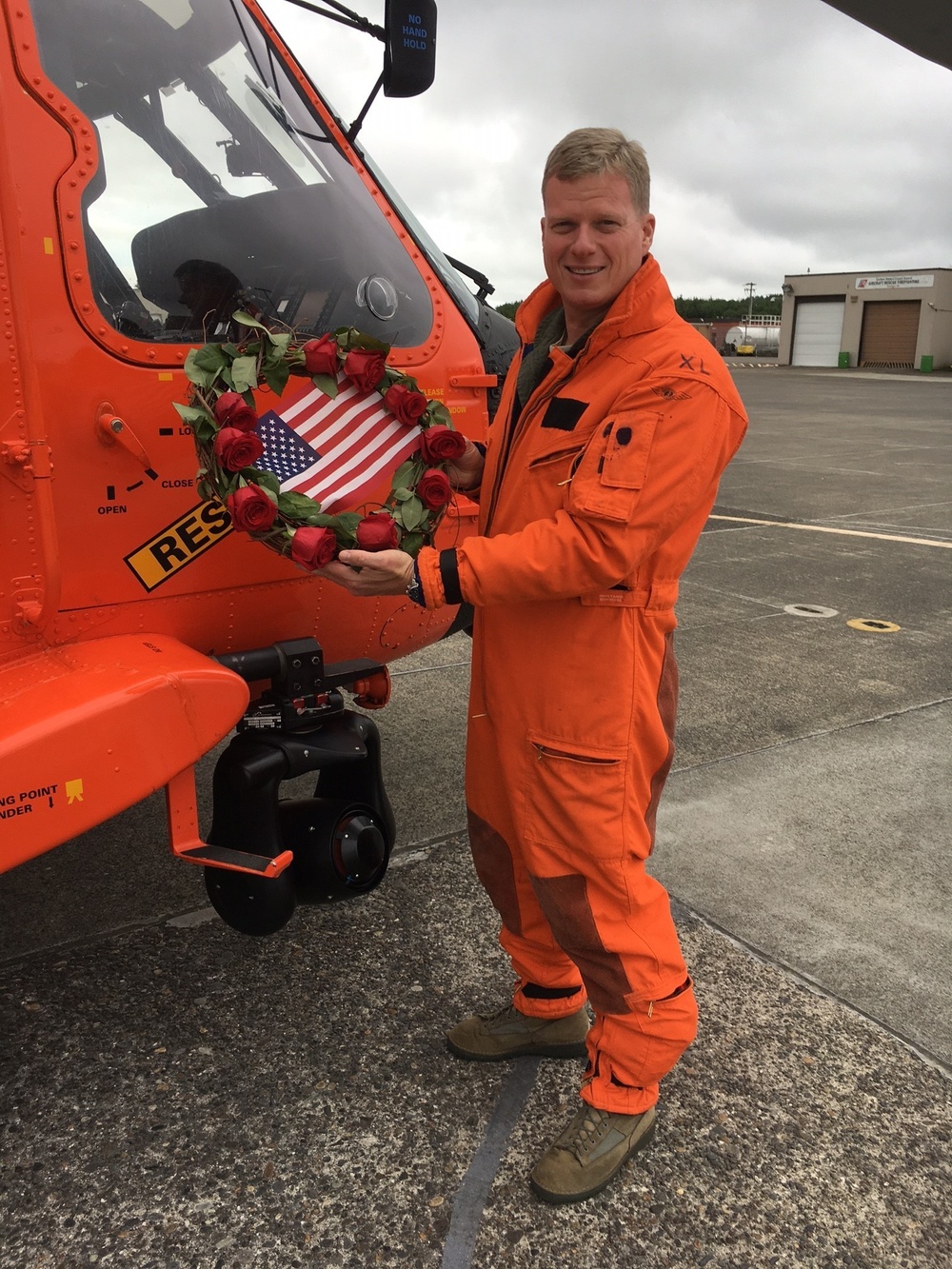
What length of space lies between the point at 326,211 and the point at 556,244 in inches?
36.3

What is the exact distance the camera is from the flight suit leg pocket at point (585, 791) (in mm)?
2104

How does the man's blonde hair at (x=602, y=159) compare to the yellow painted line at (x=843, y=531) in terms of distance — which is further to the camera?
the yellow painted line at (x=843, y=531)

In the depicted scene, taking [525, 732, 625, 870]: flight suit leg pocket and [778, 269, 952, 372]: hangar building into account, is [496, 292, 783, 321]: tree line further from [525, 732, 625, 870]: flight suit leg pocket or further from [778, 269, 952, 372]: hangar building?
[525, 732, 625, 870]: flight suit leg pocket

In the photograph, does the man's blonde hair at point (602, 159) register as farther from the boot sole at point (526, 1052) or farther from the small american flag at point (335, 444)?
the boot sole at point (526, 1052)

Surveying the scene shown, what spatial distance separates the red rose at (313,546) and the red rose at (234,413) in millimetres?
246

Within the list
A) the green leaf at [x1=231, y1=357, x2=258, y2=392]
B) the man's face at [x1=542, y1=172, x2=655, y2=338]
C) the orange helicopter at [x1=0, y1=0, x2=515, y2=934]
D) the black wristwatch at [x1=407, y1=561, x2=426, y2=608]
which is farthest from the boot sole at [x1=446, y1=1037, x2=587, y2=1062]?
the man's face at [x1=542, y1=172, x2=655, y2=338]

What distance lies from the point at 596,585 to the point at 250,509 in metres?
0.70

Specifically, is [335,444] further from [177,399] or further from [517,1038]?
[517,1038]

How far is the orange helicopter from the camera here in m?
2.13

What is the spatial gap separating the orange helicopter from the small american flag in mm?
208

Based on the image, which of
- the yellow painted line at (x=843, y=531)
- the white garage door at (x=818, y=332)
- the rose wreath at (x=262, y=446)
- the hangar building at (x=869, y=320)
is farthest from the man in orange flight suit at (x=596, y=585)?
the white garage door at (x=818, y=332)

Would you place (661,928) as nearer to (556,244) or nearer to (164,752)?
(164,752)

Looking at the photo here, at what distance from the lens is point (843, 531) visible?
9.22m

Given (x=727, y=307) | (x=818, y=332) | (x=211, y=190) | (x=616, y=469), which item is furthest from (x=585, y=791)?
(x=727, y=307)
